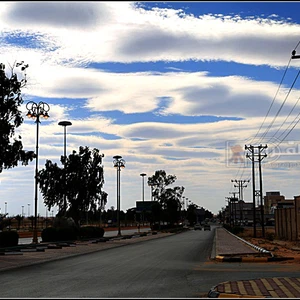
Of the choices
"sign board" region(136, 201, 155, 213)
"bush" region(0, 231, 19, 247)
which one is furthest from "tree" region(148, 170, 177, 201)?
"bush" region(0, 231, 19, 247)

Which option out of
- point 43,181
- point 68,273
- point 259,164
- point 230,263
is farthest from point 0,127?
point 259,164

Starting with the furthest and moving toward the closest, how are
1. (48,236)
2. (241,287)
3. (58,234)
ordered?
(58,234) < (48,236) < (241,287)

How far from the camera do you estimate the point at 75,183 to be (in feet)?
190

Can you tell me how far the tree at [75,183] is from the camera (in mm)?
57312

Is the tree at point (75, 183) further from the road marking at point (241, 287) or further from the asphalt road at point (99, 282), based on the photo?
the road marking at point (241, 287)

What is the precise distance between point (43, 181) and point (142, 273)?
3971 cm

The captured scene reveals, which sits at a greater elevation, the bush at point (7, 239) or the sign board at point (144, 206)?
the sign board at point (144, 206)

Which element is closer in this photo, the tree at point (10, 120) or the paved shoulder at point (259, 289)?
the paved shoulder at point (259, 289)

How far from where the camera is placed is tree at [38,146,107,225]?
57.3 m

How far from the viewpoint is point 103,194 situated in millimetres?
61438

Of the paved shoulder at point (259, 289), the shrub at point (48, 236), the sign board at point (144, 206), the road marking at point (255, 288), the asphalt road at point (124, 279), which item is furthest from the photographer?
the sign board at point (144, 206)

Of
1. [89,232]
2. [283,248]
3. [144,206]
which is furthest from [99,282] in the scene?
[144,206]

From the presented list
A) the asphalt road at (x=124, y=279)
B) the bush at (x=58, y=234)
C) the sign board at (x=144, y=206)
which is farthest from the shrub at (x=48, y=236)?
the sign board at (x=144, y=206)

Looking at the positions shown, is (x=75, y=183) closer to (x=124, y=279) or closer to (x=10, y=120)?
(x=10, y=120)
